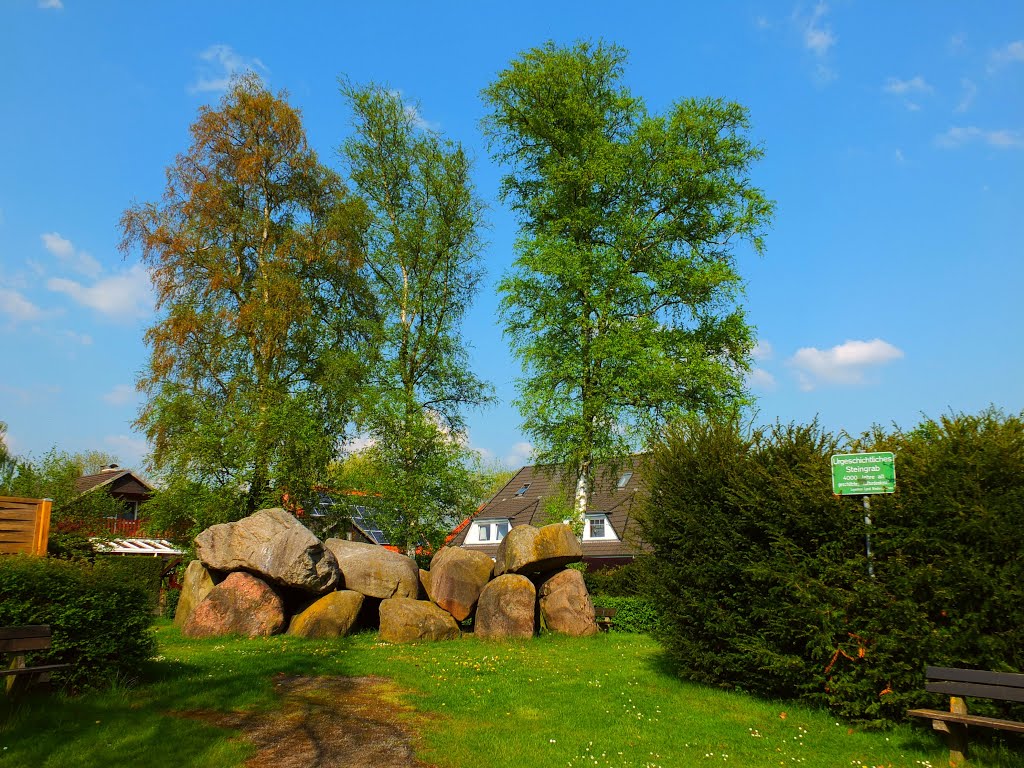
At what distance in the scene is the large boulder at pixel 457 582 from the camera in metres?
19.1

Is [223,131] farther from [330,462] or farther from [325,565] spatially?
[325,565]

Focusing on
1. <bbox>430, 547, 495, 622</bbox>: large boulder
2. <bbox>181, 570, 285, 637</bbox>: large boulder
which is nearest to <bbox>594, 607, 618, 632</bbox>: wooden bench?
<bbox>430, 547, 495, 622</bbox>: large boulder

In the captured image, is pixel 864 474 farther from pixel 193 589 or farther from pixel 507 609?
pixel 193 589

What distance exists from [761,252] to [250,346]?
1891cm

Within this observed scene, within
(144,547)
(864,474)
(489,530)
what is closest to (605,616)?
(864,474)

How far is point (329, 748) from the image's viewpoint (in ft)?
26.9

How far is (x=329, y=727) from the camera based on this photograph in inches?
356

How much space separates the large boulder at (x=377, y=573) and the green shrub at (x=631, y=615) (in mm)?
5941

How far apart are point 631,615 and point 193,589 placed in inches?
481

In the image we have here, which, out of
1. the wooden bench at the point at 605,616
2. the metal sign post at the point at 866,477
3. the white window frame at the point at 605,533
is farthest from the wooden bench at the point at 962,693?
the white window frame at the point at 605,533

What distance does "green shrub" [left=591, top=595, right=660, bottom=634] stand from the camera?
2086cm

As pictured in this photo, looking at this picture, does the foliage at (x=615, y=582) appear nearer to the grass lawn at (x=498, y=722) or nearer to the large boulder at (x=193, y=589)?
the grass lawn at (x=498, y=722)

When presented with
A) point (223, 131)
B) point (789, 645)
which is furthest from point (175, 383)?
point (789, 645)

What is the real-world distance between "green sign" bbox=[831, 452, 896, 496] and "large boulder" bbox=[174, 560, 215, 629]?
1578 cm
